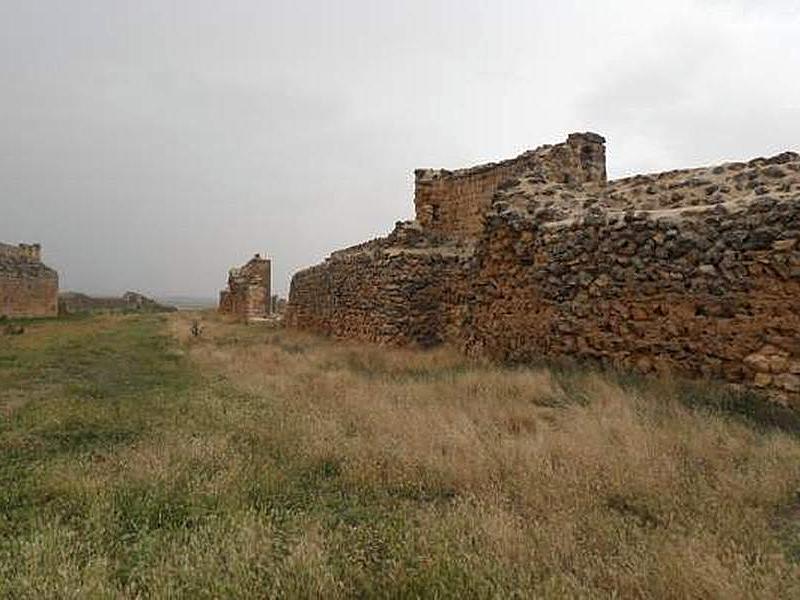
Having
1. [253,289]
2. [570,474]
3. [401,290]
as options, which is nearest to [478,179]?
[401,290]

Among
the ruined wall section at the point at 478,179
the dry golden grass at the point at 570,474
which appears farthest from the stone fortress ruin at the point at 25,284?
the dry golden grass at the point at 570,474

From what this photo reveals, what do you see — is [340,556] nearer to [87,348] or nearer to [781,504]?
[781,504]

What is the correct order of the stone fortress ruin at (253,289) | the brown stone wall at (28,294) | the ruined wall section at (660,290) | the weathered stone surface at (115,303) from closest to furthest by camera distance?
the ruined wall section at (660,290) → the brown stone wall at (28,294) → the stone fortress ruin at (253,289) → the weathered stone surface at (115,303)

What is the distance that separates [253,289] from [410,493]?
24.3 meters

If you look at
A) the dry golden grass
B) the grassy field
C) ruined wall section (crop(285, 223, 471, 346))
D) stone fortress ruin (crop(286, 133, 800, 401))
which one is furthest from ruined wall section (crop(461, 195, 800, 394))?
ruined wall section (crop(285, 223, 471, 346))

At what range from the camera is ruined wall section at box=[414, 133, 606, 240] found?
12047 millimetres

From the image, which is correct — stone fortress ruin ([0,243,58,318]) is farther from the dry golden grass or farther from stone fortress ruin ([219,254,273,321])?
the dry golden grass

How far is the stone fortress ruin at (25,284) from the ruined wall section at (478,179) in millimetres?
15799

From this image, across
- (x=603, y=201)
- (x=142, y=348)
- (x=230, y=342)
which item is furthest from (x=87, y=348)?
(x=603, y=201)

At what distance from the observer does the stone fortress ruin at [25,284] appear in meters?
20.9

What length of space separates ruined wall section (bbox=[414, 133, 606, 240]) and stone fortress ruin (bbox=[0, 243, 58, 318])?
15.8 meters

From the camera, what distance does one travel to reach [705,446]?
397cm

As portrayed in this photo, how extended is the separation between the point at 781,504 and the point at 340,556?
240 cm

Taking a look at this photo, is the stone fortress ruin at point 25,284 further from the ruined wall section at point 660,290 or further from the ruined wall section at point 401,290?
the ruined wall section at point 660,290
